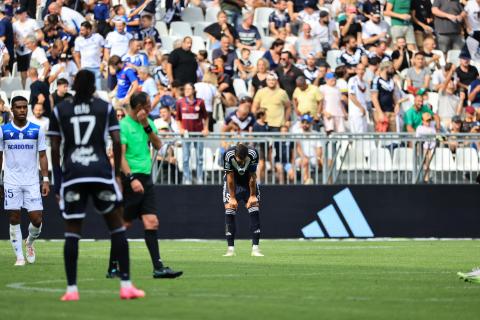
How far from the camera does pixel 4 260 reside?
1956 centimetres

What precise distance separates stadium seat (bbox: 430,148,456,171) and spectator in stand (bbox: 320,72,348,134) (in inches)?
97.2

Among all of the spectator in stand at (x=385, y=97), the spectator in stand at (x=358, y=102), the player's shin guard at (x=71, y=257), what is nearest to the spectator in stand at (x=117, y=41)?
the spectator in stand at (x=358, y=102)

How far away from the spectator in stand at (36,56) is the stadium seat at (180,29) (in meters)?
3.87

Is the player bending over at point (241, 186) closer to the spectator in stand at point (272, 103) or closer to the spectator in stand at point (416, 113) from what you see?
the spectator in stand at point (272, 103)

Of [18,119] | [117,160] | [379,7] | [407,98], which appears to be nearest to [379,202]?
[407,98]

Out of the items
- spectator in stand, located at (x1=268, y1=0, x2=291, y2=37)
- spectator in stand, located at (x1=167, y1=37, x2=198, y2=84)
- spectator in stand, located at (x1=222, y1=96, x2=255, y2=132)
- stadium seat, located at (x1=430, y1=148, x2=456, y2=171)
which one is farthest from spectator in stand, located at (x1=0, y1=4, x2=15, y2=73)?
stadium seat, located at (x1=430, y1=148, x2=456, y2=171)

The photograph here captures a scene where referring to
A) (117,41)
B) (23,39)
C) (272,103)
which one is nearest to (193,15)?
(117,41)

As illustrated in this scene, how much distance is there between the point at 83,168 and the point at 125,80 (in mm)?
16087

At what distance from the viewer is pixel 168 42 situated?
104ft

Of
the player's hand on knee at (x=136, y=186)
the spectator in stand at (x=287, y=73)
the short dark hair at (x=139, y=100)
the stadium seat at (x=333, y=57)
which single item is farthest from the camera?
the stadium seat at (x=333, y=57)

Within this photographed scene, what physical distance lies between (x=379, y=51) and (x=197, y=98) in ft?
17.9

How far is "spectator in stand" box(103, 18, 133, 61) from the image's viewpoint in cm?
2994

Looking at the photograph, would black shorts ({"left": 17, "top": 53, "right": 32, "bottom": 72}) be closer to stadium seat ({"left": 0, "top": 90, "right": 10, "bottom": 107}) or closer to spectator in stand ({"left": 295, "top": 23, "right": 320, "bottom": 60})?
stadium seat ({"left": 0, "top": 90, "right": 10, "bottom": 107})

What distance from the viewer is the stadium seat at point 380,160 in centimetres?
2636
